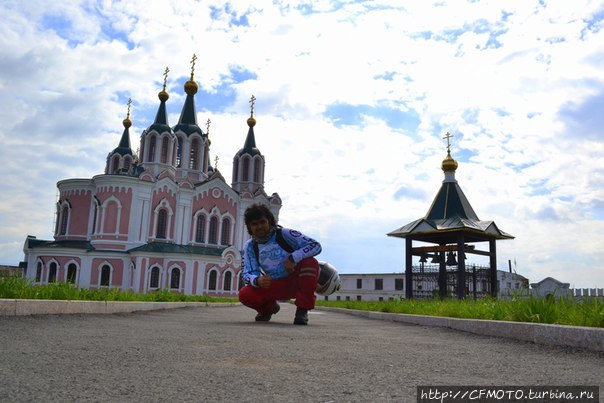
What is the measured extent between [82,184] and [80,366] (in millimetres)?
33453

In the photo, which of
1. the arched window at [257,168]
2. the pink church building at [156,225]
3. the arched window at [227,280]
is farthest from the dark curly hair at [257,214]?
the arched window at [257,168]

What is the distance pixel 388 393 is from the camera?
2.07 meters

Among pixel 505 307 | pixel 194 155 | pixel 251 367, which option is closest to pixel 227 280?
pixel 194 155

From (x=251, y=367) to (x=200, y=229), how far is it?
32776mm

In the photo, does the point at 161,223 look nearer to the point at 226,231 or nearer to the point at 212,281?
the point at 226,231

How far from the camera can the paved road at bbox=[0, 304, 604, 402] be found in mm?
2016

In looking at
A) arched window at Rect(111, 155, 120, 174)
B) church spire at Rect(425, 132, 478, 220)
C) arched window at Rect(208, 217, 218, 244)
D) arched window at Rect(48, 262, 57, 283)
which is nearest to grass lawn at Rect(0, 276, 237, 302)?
church spire at Rect(425, 132, 478, 220)

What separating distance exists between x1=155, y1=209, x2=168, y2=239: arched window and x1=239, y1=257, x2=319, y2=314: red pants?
90.0ft

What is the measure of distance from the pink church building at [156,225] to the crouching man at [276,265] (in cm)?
2443

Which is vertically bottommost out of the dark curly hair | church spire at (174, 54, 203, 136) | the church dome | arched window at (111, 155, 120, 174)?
the dark curly hair

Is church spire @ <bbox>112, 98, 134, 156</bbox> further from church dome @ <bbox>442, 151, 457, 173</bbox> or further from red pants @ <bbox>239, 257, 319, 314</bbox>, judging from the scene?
red pants @ <bbox>239, 257, 319, 314</bbox>

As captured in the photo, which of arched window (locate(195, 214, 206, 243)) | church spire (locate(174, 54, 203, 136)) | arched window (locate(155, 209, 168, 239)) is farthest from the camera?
church spire (locate(174, 54, 203, 136))

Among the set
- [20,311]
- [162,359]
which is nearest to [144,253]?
[20,311]

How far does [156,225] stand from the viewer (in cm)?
3231
